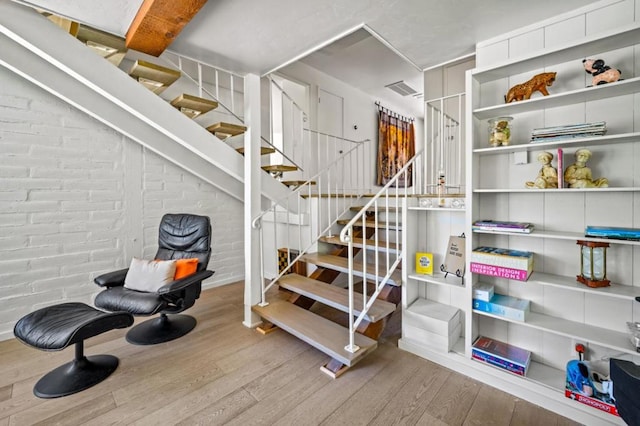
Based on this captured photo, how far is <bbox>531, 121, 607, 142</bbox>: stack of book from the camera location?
1557 mm

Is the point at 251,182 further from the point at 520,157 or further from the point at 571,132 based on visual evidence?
the point at 571,132

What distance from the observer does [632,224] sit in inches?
64.4

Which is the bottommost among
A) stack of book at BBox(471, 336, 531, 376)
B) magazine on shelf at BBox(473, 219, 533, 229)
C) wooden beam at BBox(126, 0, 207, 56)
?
stack of book at BBox(471, 336, 531, 376)

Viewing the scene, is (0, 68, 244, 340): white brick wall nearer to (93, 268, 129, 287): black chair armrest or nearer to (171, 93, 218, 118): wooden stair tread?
(93, 268, 129, 287): black chair armrest

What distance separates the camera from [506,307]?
1.85 m

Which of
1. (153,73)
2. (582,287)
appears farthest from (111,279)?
(582,287)

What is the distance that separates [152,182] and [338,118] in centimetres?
277

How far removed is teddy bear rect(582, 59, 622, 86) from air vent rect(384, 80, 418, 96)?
3.20m

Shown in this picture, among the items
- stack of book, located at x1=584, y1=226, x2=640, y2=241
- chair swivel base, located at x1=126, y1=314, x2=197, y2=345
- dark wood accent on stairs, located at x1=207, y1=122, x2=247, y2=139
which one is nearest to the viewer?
stack of book, located at x1=584, y1=226, x2=640, y2=241

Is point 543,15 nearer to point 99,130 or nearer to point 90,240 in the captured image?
point 99,130

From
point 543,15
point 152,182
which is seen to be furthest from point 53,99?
point 543,15

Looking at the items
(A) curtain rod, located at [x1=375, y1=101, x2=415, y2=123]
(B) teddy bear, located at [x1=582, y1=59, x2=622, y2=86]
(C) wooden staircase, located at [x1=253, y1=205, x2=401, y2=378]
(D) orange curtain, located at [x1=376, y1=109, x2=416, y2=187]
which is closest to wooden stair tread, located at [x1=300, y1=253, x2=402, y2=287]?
(C) wooden staircase, located at [x1=253, y1=205, x2=401, y2=378]

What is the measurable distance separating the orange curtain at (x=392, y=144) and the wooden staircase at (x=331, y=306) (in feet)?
7.94

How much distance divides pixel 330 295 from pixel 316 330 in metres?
0.32
